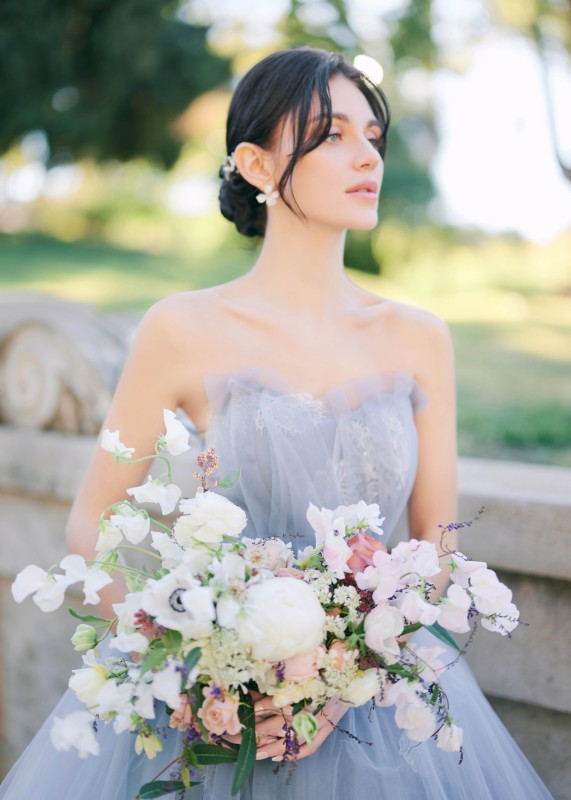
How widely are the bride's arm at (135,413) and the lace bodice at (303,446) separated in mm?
128

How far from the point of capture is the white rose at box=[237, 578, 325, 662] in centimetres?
149

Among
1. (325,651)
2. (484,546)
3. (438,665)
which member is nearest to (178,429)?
(325,651)

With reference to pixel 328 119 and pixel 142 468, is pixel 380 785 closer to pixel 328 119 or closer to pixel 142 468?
pixel 142 468

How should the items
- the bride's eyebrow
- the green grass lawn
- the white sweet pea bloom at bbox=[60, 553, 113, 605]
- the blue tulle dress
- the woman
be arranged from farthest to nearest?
the green grass lawn
the bride's eyebrow
the woman
the blue tulle dress
the white sweet pea bloom at bbox=[60, 553, 113, 605]

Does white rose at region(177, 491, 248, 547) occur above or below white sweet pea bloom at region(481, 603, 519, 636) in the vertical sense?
above

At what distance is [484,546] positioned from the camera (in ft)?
8.45

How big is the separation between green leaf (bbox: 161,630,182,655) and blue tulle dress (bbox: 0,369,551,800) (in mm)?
503

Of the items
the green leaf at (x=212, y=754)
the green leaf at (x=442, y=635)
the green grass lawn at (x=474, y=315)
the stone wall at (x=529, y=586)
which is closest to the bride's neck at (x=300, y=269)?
the green grass lawn at (x=474, y=315)

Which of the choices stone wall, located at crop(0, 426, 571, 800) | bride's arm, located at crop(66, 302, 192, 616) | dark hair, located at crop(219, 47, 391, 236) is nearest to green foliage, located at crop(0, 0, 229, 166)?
stone wall, located at crop(0, 426, 571, 800)

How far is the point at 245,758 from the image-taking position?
1.66m

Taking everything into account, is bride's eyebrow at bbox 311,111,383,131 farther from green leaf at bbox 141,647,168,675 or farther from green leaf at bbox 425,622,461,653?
green leaf at bbox 141,647,168,675

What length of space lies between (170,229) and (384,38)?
5.41 metres

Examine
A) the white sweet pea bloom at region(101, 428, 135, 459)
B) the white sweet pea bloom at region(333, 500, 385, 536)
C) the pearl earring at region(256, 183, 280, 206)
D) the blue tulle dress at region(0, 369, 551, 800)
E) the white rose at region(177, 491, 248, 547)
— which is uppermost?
the pearl earring at region(256, 183, 280, 206)

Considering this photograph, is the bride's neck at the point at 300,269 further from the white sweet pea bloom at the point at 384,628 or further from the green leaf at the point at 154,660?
the green leaf at the point at 154,660
